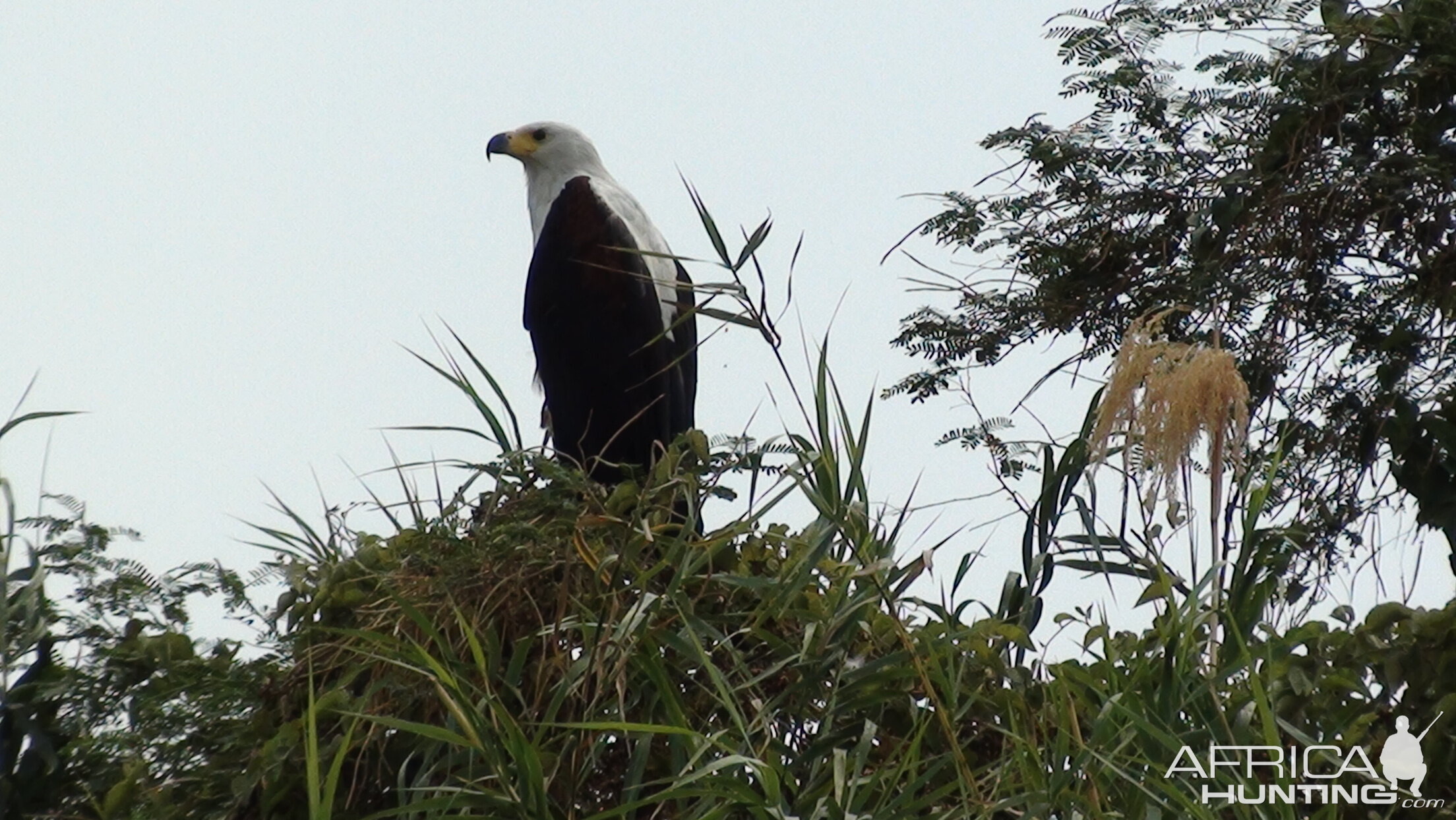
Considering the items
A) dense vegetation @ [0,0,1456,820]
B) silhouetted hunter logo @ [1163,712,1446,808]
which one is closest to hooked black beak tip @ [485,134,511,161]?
dense vegetation @ [0,0,1456,820]

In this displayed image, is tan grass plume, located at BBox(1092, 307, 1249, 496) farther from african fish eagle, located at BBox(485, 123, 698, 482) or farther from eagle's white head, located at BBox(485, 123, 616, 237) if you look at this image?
eagle's white head, located at BBox(485, 123, 616, 237)

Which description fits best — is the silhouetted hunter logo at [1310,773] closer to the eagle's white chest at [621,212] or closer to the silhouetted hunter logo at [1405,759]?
the silhouetted hunter logo at [1405,759]

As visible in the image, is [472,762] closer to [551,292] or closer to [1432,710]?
[1432,710]

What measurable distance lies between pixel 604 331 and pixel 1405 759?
2470mm

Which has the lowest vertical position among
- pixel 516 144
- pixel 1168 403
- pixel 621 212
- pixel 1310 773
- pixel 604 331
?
pixel 1310 773

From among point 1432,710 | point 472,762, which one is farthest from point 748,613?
point 1432,710

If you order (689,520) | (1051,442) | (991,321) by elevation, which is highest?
(991,321)

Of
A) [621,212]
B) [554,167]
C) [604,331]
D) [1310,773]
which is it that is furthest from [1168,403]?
[554,167]

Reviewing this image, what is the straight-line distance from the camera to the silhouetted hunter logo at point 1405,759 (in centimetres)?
269

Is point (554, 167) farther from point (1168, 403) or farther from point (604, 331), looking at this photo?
point (1168, 403)

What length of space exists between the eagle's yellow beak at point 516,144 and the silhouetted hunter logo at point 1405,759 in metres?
3.21

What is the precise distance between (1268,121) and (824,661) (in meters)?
2.33

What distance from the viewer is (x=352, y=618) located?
288 cm

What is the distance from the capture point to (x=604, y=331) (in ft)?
15.4
